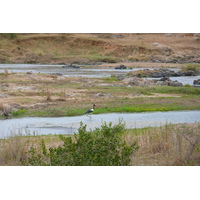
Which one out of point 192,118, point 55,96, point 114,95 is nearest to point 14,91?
point 55,96

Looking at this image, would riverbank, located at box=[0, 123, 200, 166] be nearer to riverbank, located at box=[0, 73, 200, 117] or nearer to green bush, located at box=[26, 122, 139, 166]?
green bush, located at box=[26, 122, 139, 166]

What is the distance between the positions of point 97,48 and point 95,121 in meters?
45.8

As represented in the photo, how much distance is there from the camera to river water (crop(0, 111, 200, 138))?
13789 mm

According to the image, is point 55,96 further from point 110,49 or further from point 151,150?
point 110,49

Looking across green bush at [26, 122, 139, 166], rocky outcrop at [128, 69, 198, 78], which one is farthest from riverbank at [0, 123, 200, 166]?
rocky outcrop at [128, 69, 198, 78]

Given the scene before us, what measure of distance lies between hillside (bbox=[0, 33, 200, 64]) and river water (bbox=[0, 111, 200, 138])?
1423 inches

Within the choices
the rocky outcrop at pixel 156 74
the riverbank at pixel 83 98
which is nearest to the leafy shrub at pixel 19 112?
the riverbank at pixel 83 98

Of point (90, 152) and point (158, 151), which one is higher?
point (90, 152)

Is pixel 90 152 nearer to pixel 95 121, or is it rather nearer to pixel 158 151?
pixel 158 151

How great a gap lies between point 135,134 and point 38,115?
7007mm

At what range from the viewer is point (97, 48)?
59812mm

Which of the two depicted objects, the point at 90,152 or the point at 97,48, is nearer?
the point at 90,152

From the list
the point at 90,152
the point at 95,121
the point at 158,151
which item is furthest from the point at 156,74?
the point at 90,152

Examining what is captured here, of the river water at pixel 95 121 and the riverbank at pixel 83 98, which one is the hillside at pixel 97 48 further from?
the river water at pixel 95 121
